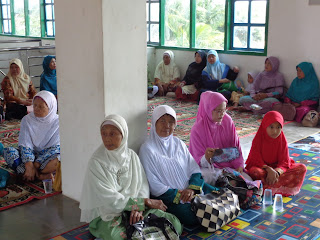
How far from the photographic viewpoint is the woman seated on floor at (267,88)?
22.6 ft

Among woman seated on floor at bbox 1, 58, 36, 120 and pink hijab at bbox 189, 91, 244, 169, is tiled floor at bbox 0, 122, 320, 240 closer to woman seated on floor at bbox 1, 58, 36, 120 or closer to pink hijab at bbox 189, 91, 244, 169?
pink hijab at bbox 189, 91, 244, 169

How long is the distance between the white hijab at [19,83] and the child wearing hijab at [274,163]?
422 cm

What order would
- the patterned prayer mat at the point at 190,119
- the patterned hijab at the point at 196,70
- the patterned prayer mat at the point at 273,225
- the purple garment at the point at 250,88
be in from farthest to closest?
the patterned hijab at the point at 196,70, the purple garment at the point at 250,88, the patterned prayer mat at the point at 190,119, the patterned prayer mat at the point at 273,225

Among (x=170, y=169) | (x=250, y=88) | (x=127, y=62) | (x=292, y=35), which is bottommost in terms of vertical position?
(x=170, y=169)

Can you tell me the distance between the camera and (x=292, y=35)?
22.4 ft

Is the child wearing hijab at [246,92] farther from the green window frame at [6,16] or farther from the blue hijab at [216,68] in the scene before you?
the green window frame at [6,16]

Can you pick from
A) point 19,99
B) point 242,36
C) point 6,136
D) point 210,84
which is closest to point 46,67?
point 19,99

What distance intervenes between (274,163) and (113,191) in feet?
5.52

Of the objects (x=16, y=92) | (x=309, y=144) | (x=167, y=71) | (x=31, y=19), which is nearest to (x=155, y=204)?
(x=309, y=144)

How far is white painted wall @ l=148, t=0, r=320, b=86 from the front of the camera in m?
6.58

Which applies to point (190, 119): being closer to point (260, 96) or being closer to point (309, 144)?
point (260, 96)

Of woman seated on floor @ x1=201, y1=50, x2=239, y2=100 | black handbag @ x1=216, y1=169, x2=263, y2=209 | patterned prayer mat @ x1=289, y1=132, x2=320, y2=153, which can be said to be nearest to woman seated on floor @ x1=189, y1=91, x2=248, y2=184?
black handbag @ x1=216, y1=169, x2=263, y2=209

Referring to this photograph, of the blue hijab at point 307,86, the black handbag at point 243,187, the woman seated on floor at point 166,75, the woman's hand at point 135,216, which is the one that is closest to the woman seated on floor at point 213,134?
the black handbag at point 243,187

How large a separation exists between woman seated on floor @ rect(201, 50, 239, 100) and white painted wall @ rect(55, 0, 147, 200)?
15.0ft
